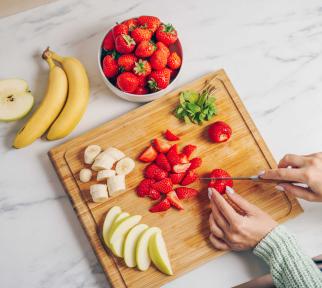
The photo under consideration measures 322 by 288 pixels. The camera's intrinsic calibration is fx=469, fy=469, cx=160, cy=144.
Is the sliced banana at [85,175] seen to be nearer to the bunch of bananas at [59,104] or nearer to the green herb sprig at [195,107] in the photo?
the bunch of bananas at [59,104]

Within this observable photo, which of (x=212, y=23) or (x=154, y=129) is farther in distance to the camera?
(x=212, y=23)

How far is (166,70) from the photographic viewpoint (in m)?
1.75

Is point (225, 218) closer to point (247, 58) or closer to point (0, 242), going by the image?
point (247, 58)

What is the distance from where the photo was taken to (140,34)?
171 centimetres

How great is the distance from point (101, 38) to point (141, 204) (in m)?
0.70

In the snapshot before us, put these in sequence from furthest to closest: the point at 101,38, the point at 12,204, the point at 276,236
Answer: the point at 101,38
the point at 12,204
the point at 276,236

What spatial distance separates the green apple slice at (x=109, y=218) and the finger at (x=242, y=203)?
0.42 metres

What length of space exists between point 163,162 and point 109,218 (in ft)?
0.96

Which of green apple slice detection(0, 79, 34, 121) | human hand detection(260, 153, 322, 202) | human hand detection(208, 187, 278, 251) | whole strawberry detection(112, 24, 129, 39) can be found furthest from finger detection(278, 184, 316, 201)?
green apple slice detection(0, 79, 34, 121)

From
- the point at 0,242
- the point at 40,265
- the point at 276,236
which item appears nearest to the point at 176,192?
the point at 276,236

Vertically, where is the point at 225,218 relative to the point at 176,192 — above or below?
below

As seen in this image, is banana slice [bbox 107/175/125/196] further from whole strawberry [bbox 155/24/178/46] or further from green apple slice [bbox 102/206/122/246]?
whole strawberry [bbox 155/24/178/46]

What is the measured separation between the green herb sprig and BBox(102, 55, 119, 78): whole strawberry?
277 mm

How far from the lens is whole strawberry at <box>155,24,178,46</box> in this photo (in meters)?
1.74
